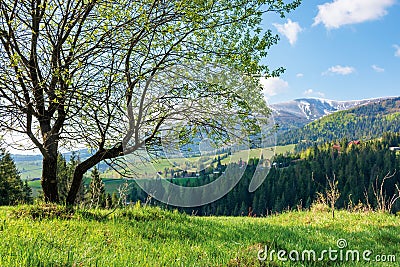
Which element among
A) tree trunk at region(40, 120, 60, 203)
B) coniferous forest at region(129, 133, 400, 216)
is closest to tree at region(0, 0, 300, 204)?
tree trunk at region(40, 120, 60, 203)

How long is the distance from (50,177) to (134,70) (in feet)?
12.1

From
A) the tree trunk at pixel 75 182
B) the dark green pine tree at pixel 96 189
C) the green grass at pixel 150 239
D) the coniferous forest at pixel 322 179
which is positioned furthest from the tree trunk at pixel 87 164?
the coniferous forest at pixel 322 179

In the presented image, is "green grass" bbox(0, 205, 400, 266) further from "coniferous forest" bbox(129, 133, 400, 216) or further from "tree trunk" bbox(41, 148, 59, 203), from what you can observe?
"coniferous forest" bbox(129, 133, 400, 216)

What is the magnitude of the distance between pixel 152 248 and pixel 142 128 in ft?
13.0

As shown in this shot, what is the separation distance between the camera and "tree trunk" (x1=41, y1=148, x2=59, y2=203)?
9.32 meters

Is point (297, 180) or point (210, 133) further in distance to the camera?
point (297, 180)

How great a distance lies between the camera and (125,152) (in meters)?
8.93

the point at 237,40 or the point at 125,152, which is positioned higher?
the point at 237,40

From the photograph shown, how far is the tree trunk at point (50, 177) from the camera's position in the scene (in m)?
9.32

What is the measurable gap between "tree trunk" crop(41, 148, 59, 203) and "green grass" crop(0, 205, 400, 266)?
172 cm

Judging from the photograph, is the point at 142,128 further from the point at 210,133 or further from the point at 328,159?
the point at 328,159

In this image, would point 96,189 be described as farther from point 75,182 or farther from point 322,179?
point 322,179

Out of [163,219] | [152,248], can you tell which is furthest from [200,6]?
[152,248]

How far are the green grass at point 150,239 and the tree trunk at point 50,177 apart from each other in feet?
5.63
